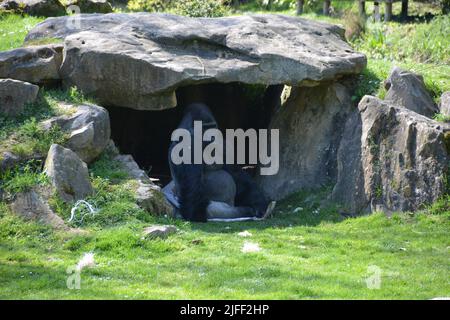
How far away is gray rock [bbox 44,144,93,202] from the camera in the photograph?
10.3m

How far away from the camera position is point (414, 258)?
9.20 meters

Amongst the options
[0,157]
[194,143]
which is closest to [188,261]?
[0,157]

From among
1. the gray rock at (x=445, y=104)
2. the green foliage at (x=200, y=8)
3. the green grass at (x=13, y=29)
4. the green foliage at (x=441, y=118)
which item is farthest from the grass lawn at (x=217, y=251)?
the green foliage at (x=200, y=8)

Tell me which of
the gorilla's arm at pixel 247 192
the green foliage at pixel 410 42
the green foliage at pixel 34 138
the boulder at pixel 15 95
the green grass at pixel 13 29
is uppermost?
the green grass at pixel 13 29

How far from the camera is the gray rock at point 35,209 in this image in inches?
384

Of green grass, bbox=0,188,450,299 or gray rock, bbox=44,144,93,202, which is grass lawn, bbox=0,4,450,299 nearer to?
green grass, bbox=0,188,450,299

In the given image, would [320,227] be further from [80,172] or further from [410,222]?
[80,172]

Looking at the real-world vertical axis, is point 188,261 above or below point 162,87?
below

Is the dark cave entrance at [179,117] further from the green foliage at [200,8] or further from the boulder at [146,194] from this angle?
the green foliage at [200,8]

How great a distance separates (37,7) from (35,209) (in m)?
9.19

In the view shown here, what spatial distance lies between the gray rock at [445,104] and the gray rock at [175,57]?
1.40 metres

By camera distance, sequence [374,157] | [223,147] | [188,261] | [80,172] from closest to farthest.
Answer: [188,261] < [80,172] < [374,157] < [223,147]

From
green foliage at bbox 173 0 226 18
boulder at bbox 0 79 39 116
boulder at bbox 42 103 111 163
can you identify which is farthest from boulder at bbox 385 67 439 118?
green foliage at bbox 173 0 226 18

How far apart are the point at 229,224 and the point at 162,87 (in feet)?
7.61
